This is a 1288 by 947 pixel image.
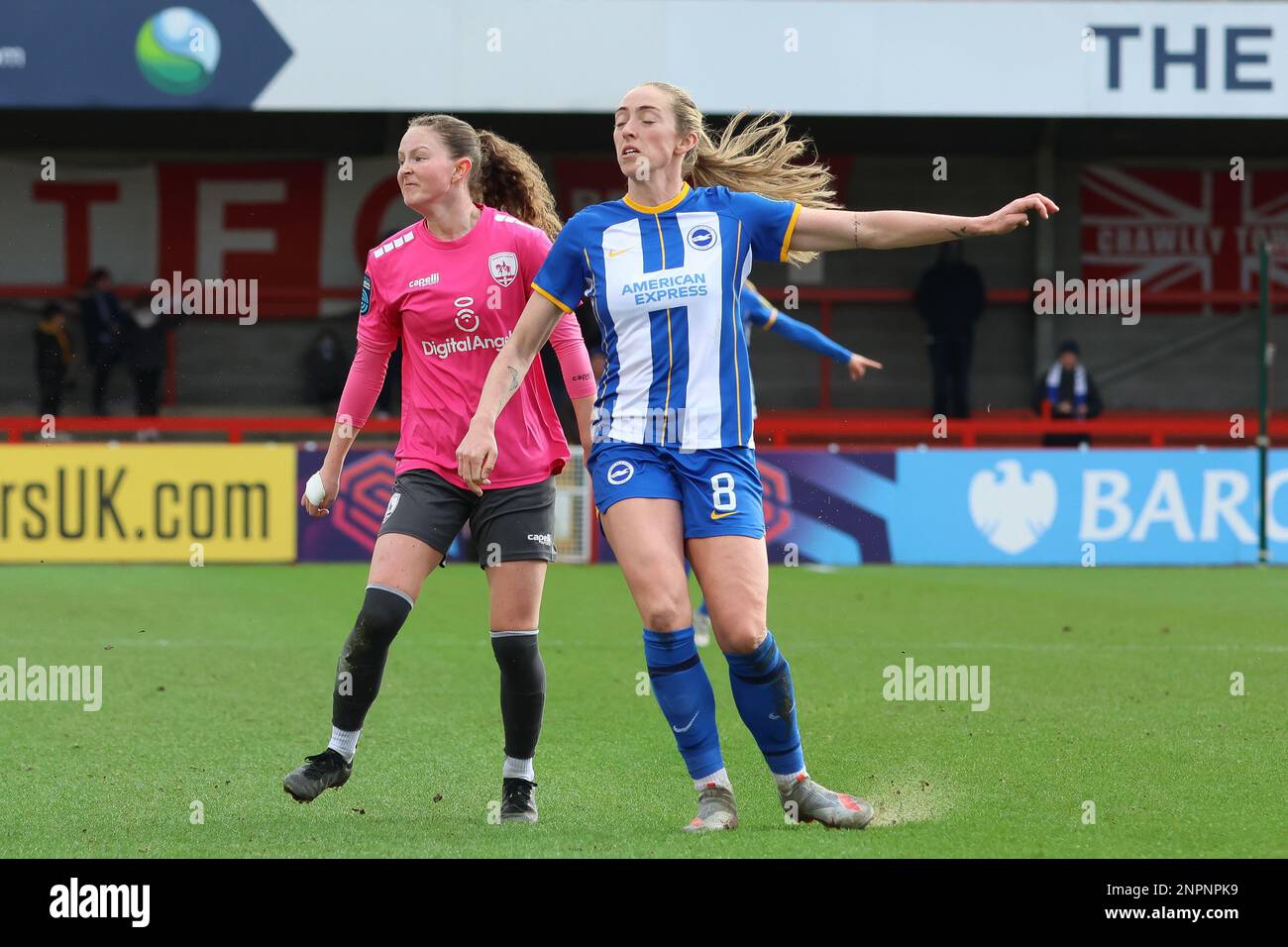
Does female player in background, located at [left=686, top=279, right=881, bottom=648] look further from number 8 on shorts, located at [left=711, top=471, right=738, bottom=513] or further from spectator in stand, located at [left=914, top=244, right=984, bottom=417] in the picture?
spectator in stand, located at [left=914, top=244, right=984, bottom=417]

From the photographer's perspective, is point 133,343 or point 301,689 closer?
point 301,689

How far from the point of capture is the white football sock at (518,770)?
5.60m

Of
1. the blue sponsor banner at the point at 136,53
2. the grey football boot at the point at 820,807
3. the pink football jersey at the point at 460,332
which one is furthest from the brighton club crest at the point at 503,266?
the blue sponsor banner at the point at 136,53

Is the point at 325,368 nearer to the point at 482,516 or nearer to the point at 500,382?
the point at 482,516

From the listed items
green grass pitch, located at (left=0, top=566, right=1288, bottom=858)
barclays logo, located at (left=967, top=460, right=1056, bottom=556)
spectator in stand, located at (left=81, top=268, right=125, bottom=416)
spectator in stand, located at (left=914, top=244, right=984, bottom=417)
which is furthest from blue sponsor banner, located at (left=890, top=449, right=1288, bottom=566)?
spectator in stand, located at (left=81, top=268, right=125, bottom=416)

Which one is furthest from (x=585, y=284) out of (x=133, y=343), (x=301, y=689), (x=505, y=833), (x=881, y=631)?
(x=133, y=343)

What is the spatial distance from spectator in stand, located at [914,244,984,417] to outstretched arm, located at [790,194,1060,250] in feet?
54.9

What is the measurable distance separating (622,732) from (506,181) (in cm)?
246

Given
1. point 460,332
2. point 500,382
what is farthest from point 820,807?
point 460,332

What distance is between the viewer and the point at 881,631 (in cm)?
1109

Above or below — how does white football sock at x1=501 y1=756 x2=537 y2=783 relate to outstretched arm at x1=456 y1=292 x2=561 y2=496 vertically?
below

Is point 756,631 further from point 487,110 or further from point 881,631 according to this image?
point 487,110

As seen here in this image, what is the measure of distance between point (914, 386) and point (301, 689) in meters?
15.9

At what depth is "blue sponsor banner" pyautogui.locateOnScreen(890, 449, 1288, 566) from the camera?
15.9 metres
